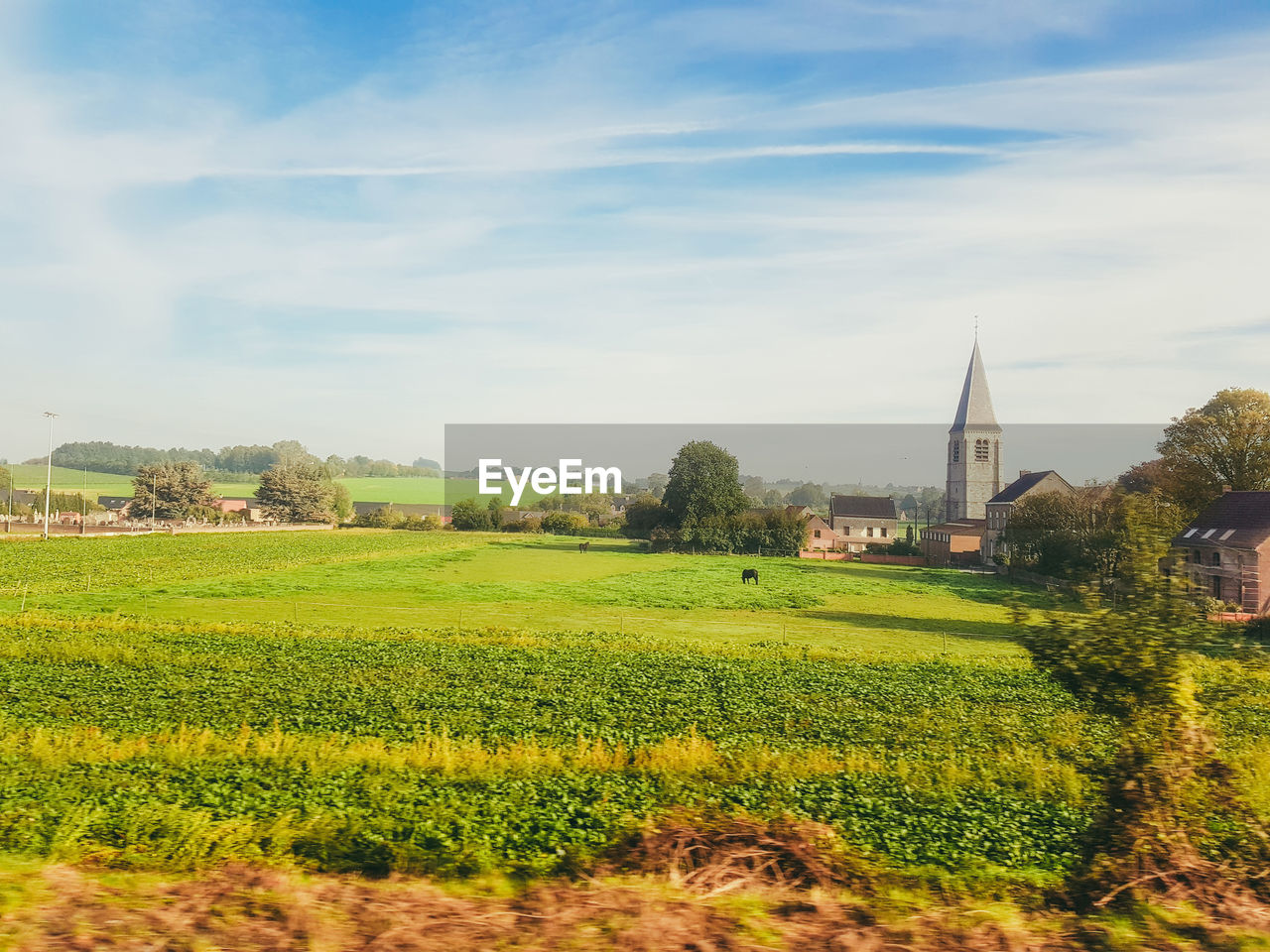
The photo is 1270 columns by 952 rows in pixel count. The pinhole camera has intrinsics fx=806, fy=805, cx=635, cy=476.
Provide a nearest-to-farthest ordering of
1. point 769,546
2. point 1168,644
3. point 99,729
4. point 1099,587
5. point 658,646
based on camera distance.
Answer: point 1168,644 → point 1099,587 → point 99,729 → point 658,646 → point 769,546

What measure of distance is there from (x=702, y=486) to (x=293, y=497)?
76.4m

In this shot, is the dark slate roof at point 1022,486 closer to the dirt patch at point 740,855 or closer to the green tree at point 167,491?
the dirt patch at point 740,855

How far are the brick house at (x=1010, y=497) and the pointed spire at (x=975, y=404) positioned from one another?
27.4 metres

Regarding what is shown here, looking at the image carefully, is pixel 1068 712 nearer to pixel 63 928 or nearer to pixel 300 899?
pixel 300 899

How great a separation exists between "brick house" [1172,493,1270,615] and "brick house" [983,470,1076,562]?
32500 millimetres

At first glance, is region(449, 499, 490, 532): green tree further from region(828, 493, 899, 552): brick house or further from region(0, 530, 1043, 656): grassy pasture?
region(828, 493, 899, 552): brick house

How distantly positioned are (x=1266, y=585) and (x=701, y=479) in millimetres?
54463

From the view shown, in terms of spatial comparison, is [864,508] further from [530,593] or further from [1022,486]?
[530,593]

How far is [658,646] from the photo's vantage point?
30.9 meters

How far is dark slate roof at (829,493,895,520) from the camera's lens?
120000mm

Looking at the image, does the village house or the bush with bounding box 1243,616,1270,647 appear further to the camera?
the village house

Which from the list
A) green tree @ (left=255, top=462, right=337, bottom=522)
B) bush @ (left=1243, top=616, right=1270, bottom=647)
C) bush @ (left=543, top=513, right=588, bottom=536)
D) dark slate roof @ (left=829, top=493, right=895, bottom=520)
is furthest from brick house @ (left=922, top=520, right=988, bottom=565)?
green tree @ (left=255, top=462, right=337, bottom=522)

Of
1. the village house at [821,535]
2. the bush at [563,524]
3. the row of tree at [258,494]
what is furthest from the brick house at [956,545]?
the row of tree at [258,494]

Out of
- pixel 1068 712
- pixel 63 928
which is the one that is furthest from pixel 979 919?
pixel 1068 712
